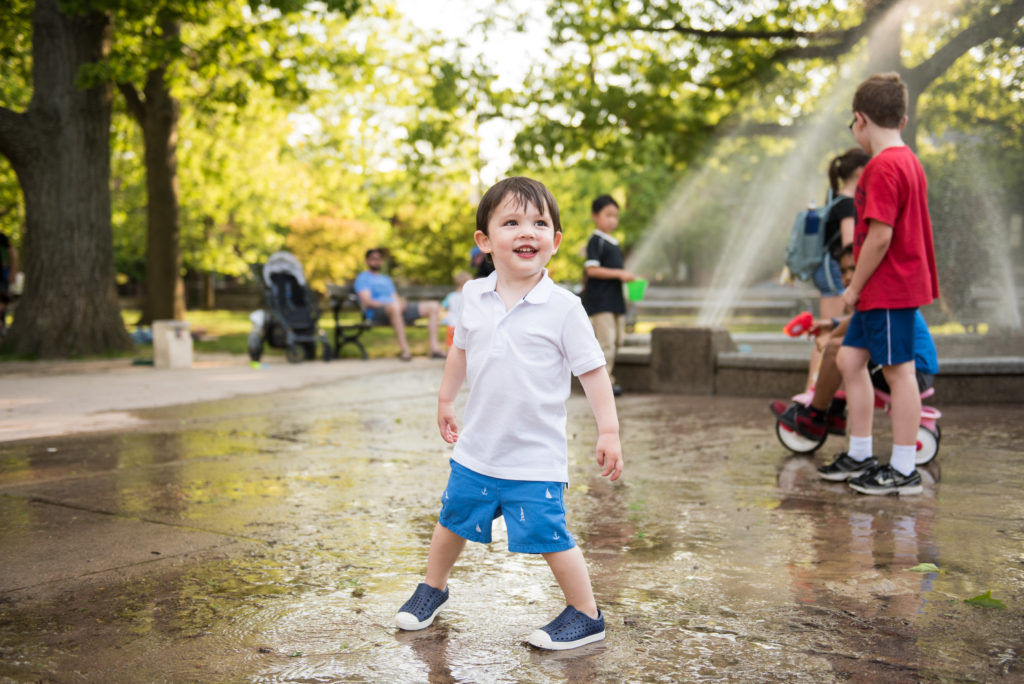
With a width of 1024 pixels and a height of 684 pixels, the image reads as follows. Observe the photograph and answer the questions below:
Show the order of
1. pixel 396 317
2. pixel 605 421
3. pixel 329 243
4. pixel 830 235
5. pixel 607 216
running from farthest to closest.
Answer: pixel 329 243 → pixel 396 317 → pixel 607 216 → pixel 830 235 → pixel 605 421

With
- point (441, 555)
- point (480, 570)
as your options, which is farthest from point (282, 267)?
point (441, 555)

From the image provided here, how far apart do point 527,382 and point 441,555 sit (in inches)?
24.4

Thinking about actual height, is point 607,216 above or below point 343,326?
above

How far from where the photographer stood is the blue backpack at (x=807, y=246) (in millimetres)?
7078

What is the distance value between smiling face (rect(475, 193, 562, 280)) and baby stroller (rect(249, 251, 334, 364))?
11204 mm

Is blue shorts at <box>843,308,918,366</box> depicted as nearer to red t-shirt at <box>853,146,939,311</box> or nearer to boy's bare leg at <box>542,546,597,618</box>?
red t-shirt at <box>853,146,939,311</box>

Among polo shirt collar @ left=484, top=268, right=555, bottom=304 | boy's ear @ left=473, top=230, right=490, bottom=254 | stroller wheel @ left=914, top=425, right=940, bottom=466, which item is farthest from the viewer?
stroller wheel @ left=914, top=425, right=940, bottom=466

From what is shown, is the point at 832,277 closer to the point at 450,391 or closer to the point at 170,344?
the point at 450,391

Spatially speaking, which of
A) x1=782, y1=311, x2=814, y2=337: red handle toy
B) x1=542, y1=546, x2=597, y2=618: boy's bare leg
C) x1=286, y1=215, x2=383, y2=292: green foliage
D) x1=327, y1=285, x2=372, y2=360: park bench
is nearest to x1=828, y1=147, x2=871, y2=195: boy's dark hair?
x1=782, y1=311, x2=814, y2=337: red handle toy

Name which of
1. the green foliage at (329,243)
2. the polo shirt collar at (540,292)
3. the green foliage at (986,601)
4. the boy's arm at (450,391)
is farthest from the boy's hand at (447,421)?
the green foliage at (329,243)

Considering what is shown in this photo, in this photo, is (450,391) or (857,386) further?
(857,386)

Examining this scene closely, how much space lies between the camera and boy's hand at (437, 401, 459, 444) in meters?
3.30

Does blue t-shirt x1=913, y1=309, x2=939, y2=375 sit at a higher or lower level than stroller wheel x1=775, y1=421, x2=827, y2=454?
higher

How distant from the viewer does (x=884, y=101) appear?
17.0 ft
